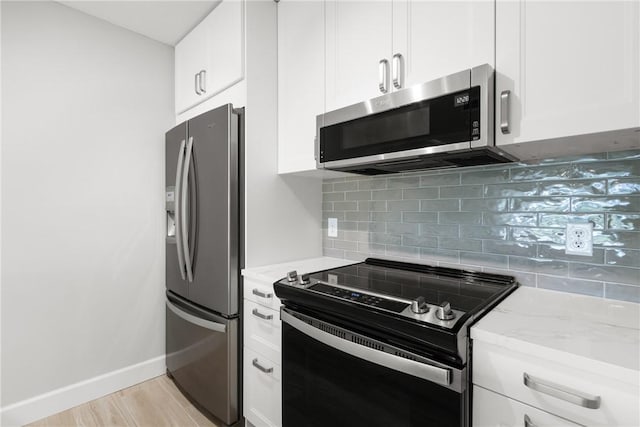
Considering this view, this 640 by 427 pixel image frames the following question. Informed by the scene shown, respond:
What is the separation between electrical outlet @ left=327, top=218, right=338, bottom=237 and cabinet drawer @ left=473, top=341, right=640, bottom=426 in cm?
127

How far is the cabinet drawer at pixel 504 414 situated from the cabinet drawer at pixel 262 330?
88cm

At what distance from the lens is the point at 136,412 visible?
2.00 metres

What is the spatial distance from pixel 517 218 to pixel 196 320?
5.88ft

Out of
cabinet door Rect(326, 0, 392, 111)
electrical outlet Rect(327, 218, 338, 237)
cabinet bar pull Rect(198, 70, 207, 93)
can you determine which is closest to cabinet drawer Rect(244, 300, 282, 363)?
electrical outlet Rect(327, 218, 338, 237)

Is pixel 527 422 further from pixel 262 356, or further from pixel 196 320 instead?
pixel 196 320

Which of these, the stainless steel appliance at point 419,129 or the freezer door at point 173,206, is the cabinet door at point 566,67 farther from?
the freezer door at point 173,206

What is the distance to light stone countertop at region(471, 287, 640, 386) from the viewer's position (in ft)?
2.41

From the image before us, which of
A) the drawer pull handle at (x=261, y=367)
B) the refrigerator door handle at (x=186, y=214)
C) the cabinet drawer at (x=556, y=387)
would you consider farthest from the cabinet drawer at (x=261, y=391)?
the cabinet drawer at (x=556, y=387)

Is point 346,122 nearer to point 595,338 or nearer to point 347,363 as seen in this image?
point 347,363

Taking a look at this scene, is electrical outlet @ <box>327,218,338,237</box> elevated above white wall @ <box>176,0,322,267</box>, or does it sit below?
below

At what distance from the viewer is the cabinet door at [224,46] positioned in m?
1.80

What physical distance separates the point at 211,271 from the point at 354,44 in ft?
4.62

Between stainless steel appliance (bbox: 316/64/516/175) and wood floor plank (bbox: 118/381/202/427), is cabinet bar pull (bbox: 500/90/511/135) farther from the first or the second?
wood floor plank (bbox: 118/381/202/427)

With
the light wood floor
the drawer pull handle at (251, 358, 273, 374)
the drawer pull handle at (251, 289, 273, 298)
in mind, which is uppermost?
the drawer pull handle at (251, 289, 273, 298)
